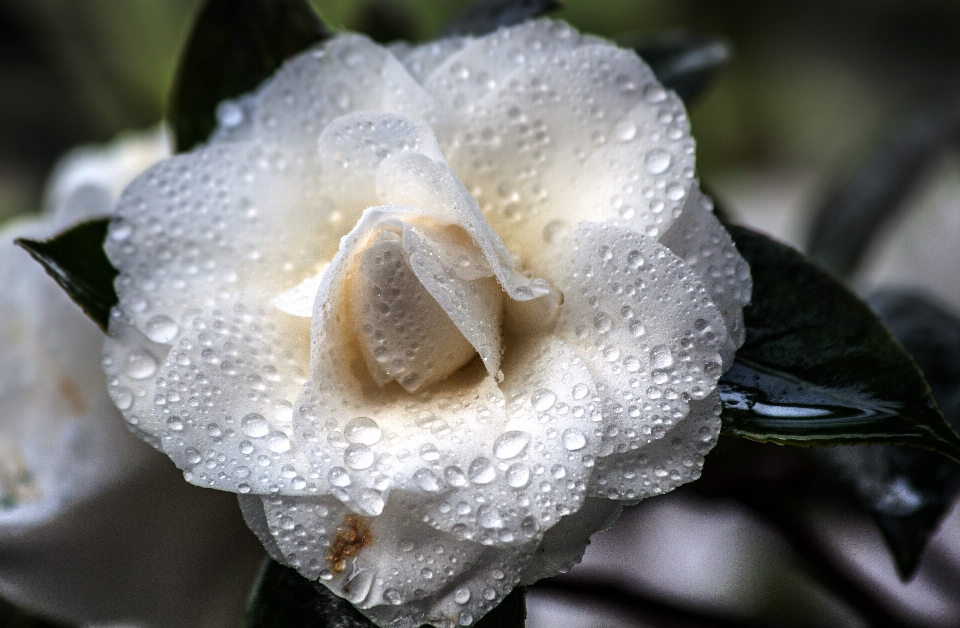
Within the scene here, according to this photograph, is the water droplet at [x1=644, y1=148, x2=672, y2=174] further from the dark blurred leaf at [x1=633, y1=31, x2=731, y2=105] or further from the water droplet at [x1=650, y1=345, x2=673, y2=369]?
the dark blurred leaf at [x1=633, y1=31, x2=731, y2=105]

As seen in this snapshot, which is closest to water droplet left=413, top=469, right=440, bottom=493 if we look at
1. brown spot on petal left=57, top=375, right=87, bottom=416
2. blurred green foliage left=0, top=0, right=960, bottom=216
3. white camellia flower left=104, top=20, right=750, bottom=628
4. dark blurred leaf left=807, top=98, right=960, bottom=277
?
white camellia flower left=104, top=20, right=750, bottom=628

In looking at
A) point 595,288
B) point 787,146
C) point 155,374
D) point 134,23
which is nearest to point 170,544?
point 155,374

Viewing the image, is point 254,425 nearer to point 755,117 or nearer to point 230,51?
point 230,51

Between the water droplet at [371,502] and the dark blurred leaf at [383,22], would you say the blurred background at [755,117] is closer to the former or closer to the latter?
the dark blurred leaf at [383,22]

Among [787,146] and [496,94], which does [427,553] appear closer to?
[496,94]

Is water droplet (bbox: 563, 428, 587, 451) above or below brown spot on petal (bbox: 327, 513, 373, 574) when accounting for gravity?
above
